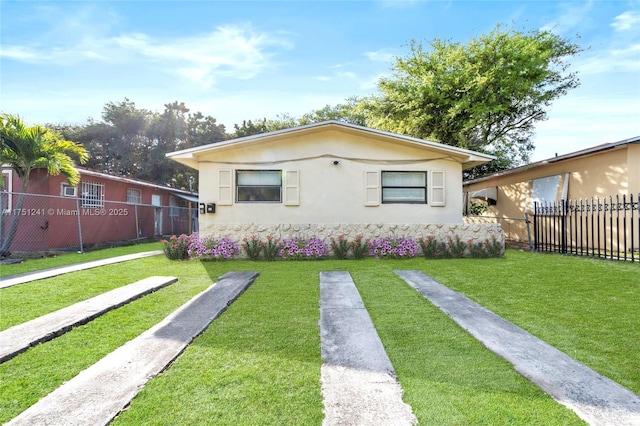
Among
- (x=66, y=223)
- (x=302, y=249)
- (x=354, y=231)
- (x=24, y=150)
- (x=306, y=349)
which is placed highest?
(x=24, y=150)

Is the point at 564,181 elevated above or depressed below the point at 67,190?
above

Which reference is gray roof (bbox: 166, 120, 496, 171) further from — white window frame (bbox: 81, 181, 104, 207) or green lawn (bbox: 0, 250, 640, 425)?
white window frame (bbox: 81, 181, 104, 207)

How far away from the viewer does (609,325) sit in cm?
333

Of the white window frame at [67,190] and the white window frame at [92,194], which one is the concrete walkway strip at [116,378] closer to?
the white window frame at [67,190]

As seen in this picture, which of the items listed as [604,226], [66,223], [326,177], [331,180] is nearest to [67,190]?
[66,223]

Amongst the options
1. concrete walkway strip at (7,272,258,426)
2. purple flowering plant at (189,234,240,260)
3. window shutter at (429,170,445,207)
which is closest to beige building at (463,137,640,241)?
window shutter at (429,170,445,207)

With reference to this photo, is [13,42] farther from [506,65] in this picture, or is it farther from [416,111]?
[506,65]

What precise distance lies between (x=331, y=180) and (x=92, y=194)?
963 centimetres

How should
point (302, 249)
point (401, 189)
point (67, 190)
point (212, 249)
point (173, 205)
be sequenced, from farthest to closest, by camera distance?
point (173, 205) → point (67, 190) → point (401, 189) → point (302, 249) → point (212, 249)

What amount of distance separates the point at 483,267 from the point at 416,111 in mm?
11008

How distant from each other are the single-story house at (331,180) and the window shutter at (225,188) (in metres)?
0.03

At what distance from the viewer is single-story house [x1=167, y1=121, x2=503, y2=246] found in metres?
10.1

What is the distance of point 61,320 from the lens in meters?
3.46

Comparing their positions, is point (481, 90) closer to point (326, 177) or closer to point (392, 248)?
point (326, 177)
